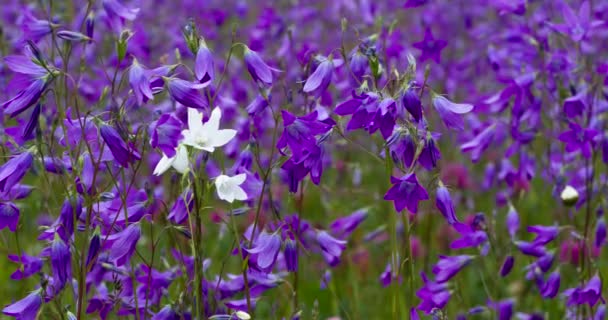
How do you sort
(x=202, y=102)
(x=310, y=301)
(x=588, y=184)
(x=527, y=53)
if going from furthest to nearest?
(x=310, y=301), (x=527, y=53), (x=588, y=184), (x=202, y=102)

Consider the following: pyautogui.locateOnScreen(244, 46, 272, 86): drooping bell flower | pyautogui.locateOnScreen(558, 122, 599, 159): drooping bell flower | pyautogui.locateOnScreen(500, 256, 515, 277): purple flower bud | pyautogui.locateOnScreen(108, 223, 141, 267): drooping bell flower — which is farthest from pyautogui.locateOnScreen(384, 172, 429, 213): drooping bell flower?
pyautogui.locateOnScreen(558, 122, 599, 159): drooping bell flower

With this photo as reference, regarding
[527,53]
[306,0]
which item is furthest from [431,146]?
[306,0]

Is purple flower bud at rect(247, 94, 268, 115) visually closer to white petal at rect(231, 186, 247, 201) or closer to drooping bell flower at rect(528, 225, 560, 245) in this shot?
white petal at rect(231, 186, 247, 201)

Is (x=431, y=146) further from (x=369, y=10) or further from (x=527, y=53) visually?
(x=369, y=10)

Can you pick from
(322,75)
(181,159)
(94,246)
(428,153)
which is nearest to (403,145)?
(428,153)

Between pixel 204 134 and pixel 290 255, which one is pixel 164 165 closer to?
pixel 204 134
